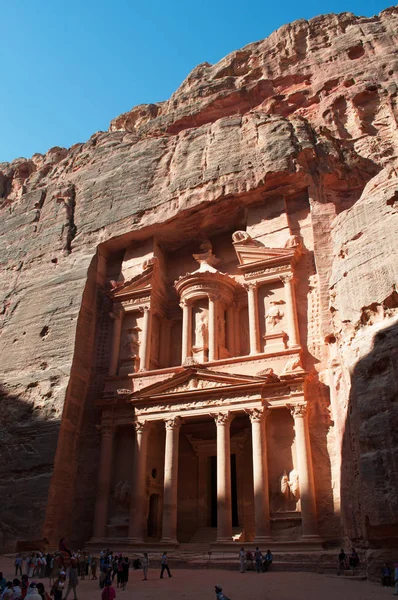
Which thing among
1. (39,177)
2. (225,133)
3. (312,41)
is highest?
(312,41)

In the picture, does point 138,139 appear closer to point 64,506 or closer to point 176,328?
point 176,328

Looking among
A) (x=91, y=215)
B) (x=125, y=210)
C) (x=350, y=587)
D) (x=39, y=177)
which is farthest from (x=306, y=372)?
(x=39, y=177)

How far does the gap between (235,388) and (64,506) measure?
24.8ft

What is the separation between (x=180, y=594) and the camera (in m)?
9.62

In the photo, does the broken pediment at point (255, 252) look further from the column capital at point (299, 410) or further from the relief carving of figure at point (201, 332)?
the column capital at point (299, 410)

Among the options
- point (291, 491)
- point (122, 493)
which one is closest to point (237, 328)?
point (291, 491)

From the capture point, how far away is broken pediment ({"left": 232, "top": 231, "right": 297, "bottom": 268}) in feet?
65.8

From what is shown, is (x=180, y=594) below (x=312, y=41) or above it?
below

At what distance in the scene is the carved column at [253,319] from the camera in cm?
1938

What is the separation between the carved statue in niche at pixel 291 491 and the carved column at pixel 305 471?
37cm

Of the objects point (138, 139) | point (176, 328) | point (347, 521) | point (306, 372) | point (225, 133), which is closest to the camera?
point (347, 521)

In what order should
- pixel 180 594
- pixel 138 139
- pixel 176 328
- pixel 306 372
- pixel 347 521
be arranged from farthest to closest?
pixel 138 139 → pixel 176 328 → pixel 306 372 → pixel 347 521 → pixel 180 594

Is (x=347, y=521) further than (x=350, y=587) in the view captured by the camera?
Yes

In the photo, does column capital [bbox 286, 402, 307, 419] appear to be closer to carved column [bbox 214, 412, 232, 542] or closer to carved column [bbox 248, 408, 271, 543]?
carved column [bbox 248, 408, 271, 543]
